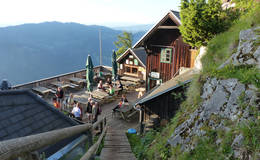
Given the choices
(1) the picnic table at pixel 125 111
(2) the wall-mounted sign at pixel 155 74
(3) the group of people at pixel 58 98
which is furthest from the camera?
(2) the wall-mounted sign at pixel 155 74

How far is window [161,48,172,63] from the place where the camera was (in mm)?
14478

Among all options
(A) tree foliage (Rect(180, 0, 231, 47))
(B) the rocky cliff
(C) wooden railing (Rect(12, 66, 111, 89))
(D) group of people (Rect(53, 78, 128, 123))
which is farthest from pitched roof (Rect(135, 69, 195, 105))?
(C) wooden railing (Rect(12, 66, 111, 89))

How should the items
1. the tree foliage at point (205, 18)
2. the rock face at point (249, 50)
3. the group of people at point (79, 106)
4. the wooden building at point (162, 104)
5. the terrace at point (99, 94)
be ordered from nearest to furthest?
the rock face at point (249, 50) → the tree foliage at point (205, 18) → the wooden building at point (162, 104) → the group of people at point (79, 106) → the terrace at point (99, 94)

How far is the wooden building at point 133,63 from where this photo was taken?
21.4 meters

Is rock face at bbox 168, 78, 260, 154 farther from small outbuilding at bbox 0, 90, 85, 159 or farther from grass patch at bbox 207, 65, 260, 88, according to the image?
small outbuilding at bbox 0, 90, 85, 159

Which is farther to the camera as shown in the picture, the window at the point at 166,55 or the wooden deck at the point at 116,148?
the window at the point at 166,55

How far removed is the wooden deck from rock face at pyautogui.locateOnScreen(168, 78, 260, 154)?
1.81m

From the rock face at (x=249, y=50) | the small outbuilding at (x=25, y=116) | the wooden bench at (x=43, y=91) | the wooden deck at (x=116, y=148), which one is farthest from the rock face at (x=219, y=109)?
the wooden bench at (x=43, y=91)

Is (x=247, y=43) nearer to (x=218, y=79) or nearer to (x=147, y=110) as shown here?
(x=218, y=79)

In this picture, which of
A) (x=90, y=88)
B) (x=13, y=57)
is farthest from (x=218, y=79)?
(x=13, y=57)

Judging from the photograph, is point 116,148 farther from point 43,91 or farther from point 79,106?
point 43,91

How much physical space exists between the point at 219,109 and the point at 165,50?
11273mm

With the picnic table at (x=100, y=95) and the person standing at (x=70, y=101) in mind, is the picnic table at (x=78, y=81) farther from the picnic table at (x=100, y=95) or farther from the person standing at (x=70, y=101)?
the person standing at (x=70, y=101)

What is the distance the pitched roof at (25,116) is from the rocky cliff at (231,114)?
256cm
